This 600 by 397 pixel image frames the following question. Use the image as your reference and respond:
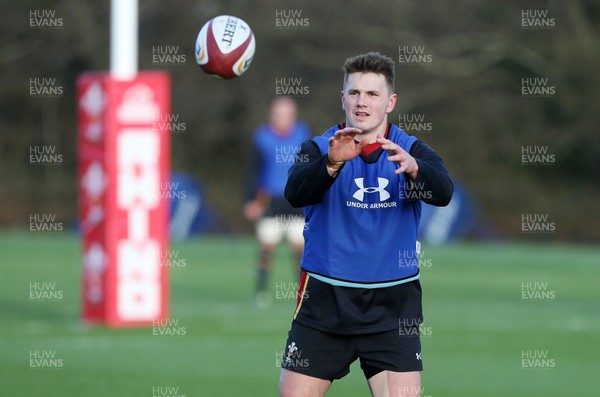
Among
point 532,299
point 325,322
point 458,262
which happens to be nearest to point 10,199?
point 458,262

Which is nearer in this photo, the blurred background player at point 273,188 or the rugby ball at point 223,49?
the rugby ball at point 223,49

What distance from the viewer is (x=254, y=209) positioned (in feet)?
49.3

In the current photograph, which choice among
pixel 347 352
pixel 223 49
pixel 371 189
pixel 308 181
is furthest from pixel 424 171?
pixel 223 49

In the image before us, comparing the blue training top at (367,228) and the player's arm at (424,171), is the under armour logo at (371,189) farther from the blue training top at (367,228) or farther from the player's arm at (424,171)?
the player's arm at (424,171)

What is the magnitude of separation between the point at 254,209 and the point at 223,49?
8276mm

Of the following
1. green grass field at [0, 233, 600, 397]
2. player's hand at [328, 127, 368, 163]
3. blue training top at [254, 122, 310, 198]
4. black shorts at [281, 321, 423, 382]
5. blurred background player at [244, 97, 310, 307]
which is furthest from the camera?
blue training top at [254, 122, 310, 198]

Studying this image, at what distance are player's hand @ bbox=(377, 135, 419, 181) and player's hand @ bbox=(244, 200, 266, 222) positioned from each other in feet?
30.4

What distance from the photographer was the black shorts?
585 cm

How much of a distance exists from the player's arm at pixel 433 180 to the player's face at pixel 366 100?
0.28m

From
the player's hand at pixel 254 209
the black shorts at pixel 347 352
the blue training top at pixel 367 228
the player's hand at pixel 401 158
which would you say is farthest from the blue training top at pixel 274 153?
the player's hand at pixel 401 158

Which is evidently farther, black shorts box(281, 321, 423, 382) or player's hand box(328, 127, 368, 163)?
black shorts box(281, 321, 423, 382)

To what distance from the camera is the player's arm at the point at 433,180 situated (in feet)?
18.6

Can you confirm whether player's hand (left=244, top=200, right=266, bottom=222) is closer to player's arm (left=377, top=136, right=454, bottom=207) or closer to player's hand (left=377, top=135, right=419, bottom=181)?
player's arm (left=377, top=136, right=454, bottom=207)

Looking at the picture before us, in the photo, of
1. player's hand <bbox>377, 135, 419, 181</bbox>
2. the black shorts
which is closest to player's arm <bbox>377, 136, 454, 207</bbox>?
player's hand <bbox>377, 135, 419, 181</bbox>
